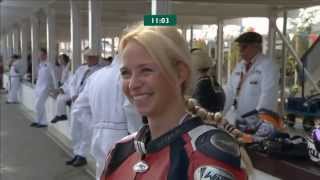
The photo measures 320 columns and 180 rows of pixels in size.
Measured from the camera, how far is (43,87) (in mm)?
14758

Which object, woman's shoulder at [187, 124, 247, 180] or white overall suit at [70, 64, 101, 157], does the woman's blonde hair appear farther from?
white overall suit at [70, 64, 101, 157]

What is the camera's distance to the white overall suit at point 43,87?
577 inches

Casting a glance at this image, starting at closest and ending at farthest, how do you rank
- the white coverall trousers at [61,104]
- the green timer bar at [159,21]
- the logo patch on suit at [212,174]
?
1. the logo patch on suit at [212,174]
2. the green timer bar at [159,21]
3. the white coverall trousers at [61,104]

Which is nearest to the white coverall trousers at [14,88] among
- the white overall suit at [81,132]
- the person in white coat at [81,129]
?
the person in white coat at [81,129]

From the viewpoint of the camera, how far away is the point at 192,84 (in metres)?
1.73

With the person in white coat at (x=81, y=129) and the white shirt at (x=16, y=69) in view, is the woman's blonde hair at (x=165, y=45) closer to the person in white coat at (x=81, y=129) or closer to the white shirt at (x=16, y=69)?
the person in white coat at (x=81, y=129)

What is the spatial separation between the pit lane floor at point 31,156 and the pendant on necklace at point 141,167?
23.2 ft

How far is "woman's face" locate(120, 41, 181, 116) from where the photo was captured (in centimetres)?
162

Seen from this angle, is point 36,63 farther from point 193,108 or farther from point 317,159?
point 193,108

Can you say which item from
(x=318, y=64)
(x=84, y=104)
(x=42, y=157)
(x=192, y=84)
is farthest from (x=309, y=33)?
(x=192, y=84)

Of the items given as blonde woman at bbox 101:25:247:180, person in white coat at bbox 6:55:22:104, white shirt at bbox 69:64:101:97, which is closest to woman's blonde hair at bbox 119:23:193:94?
blonde woman at bbox 101:25:247:180

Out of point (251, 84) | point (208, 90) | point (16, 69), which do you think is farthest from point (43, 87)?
point (208, 90)

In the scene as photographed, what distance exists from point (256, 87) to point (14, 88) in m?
17.4

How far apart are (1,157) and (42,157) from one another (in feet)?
2.60
